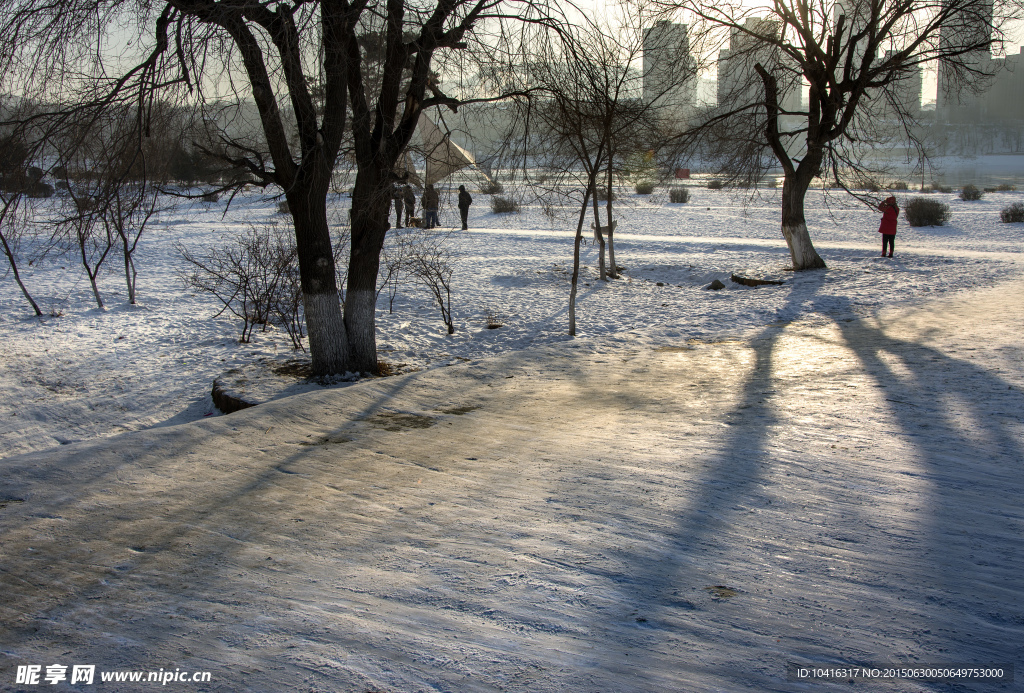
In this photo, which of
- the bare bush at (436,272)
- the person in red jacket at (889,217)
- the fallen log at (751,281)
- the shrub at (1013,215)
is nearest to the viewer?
the bare bush at (436,272)

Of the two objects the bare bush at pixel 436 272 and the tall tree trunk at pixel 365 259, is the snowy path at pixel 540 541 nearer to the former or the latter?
the tall tree trunk at pixel 365 259

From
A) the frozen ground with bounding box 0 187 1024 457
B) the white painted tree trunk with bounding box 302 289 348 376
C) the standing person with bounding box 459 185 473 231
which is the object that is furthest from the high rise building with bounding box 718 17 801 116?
the standing person with bounding box 459 185 473 231

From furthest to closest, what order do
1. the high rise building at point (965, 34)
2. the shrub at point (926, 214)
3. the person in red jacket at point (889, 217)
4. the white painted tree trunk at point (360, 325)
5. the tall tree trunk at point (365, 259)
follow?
1. the shrub at point (926, 214)
2. the person in red jacket at point (889, 217)
3. the high rise building at point (965, 34)
4. the white painted tree trunk at point (360, 325)
5. the tall tree trunk at point (365, 259)

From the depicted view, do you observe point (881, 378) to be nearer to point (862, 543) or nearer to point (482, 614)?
point (862, 543)

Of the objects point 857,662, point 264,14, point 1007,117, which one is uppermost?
Answer: point 1007,117

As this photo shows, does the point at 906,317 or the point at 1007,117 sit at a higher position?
the point at 1007,117

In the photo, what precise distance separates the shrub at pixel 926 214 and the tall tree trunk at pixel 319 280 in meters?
18.8

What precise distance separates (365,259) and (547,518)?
4.81 meters

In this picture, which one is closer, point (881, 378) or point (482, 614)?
point (482, 614)

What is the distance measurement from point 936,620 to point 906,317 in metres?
7.09

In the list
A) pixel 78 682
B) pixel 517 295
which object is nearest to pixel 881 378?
pixel 78 682

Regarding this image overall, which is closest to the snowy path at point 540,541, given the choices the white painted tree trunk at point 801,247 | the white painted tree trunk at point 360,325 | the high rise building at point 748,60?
the white painted tree trunk at point 360,325

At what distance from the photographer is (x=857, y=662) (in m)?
2.28

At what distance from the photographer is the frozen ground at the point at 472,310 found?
735 cm
